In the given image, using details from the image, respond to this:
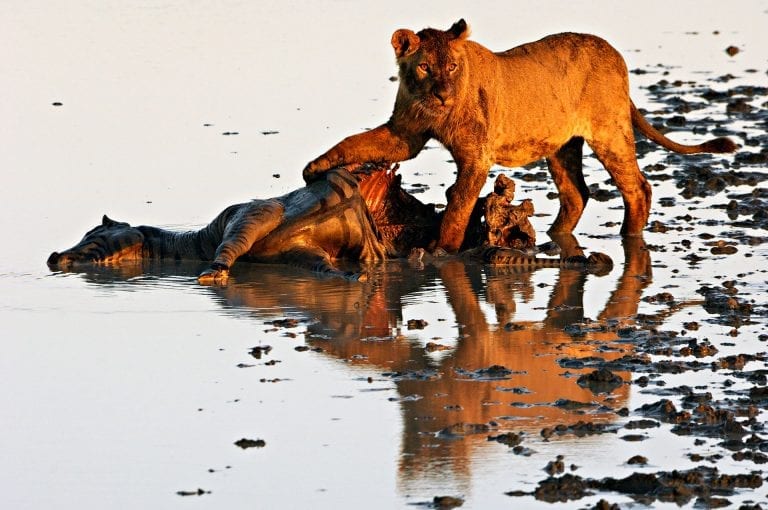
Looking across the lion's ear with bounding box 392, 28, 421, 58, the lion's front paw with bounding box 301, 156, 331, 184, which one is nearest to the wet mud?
the lion's front paw with bounding box 301, 156, 331, 184

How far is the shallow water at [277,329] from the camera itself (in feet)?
24.5

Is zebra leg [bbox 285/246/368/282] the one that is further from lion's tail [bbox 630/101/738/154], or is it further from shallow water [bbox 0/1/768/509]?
lion's tail [bbox 630/101/738/154]

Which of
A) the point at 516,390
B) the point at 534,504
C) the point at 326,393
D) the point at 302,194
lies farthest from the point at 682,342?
the point at 302,194

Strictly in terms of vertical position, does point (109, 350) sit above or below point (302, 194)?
below

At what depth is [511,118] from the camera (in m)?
13.2

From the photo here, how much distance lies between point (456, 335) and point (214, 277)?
2.25 meters

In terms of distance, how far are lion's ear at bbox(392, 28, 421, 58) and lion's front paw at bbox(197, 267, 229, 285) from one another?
2239 millimetres

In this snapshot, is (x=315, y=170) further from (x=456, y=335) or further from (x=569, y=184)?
(x=456, y=335)

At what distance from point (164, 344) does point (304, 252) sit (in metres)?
2.53

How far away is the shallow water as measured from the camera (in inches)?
295

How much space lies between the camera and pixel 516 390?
28.3ft

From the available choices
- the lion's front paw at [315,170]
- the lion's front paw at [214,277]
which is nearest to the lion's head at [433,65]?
the lion's front paw at [315,170]

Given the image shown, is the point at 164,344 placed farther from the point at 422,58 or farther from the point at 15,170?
the point at 15,170

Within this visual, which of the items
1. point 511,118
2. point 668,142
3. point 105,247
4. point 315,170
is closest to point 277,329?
point 105,247
